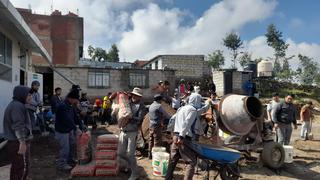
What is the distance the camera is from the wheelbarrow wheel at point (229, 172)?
7.41 meters

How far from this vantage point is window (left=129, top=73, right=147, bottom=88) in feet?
98.7

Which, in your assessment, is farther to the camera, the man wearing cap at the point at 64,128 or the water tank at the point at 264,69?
the water tank at the point at 264,69

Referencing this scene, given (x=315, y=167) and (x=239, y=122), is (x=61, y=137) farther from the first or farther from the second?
(x=315, y=167)

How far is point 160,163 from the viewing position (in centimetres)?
792

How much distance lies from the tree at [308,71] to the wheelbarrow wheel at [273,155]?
35049 mm

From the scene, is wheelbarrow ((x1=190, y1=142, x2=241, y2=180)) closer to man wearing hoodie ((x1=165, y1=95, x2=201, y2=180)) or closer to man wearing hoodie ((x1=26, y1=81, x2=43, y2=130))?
man wearing hoodie ((x1=165, y1=95, x2=201, y2=180))

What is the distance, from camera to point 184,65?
125 ft

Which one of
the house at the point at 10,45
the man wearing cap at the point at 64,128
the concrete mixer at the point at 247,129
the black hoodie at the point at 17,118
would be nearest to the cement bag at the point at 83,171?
the man wearing cap at the point at 64,128

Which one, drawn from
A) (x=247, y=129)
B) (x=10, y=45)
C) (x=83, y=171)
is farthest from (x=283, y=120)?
(x=10, y=45)

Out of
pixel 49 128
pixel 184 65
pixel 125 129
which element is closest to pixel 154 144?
pixel 125 129

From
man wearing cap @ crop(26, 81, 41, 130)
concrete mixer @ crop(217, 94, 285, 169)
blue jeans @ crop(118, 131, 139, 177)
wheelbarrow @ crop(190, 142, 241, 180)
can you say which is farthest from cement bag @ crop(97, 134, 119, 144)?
concrete mixer @ crop(217, 94, 285, 169)

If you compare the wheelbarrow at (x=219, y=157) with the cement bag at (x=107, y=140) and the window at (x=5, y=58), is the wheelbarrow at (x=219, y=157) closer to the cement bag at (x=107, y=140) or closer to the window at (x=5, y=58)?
the cement bag at (x=107, y=140)

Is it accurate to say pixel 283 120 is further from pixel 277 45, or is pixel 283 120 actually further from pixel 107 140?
pixel 277 45

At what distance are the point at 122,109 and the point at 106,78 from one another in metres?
22.2
